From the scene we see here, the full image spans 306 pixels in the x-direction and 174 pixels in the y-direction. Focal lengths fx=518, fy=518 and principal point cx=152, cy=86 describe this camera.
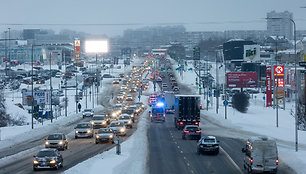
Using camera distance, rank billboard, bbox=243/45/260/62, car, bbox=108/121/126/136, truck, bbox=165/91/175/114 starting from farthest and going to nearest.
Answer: billboard, bbox=243/45/260/62 → truck, bbox=165/91/175/114 → car, bbox=108/121/126/136

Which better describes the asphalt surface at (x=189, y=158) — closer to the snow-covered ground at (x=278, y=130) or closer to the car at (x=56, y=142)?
the snow-covered ground at (x=278, y=130)

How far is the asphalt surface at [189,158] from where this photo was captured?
29422 millimetres

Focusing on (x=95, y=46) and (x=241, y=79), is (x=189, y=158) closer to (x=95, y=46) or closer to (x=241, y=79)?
(x=241, y=79)

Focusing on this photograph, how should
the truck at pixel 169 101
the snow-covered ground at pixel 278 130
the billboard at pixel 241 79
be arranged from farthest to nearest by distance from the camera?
the billboard at pixel 241 79, the truck at pixel 169 101, the snow-covered ground at pixel 278 130

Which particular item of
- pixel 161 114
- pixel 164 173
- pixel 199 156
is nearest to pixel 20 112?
pixel 161 114

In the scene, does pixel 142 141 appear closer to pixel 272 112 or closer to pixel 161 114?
pixel 161 114

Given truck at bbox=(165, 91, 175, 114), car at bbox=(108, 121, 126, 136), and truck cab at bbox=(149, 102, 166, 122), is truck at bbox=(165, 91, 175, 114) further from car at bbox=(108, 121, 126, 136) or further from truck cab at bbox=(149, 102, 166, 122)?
car at bbox=(108, 121, 126, 136)

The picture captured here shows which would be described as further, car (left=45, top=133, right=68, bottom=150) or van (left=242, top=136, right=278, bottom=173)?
car (left=45, top=133, right=68, bottom=150)

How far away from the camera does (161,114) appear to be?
71750 millimetres

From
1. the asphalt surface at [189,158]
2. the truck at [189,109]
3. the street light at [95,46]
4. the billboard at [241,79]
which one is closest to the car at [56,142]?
the asphalt surface at [189,158]

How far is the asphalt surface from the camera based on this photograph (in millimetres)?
29422

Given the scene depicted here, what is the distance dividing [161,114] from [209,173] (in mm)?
43752

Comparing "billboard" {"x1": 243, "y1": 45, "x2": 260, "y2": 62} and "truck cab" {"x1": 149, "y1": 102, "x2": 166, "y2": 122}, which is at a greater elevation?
"billboard" {"x1": 243, "y1": 45, "x2": 260, "y2": 62}

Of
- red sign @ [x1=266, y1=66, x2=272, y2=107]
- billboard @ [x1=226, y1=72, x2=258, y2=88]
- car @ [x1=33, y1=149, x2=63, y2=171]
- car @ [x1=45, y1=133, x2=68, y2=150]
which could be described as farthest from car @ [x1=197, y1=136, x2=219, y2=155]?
billboard @ [x1=226, y1=72, x2=258, y2=88]
